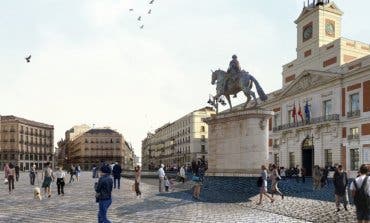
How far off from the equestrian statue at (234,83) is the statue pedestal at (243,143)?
1.20 meters

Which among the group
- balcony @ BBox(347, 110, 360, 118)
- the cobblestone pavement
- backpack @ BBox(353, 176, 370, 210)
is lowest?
the cobblestone pavement

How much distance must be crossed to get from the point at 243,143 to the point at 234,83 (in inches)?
142

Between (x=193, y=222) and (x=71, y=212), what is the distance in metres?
4.47

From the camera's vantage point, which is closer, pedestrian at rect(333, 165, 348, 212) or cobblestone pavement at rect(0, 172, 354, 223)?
cobblestone pavement at rect(0, 172, 354, 223)

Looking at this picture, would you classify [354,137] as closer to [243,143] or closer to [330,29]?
[330,29]

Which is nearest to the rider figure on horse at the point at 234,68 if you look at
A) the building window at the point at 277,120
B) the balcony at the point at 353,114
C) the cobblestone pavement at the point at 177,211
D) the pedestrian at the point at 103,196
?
the cobblestone pavement at the point at 177,211

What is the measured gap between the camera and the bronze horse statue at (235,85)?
22.4 m

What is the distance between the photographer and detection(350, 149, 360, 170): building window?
41.5 m

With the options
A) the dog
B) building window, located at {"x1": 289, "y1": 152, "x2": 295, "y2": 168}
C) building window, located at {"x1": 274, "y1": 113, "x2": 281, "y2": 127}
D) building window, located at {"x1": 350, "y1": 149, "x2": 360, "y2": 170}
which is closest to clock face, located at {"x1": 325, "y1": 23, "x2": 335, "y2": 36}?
building window, located at {"x1": 274, "y1": 113, "x2": 281, "y2": 127}

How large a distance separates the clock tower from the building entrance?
9.99 meters

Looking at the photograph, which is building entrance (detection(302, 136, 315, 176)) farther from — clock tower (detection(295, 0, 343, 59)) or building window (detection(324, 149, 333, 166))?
clock tower (detection(295, 0, 343, 59))

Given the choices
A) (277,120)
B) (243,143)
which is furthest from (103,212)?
(277,120)

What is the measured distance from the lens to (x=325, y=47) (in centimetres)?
4822

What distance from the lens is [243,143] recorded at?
20875 mm
